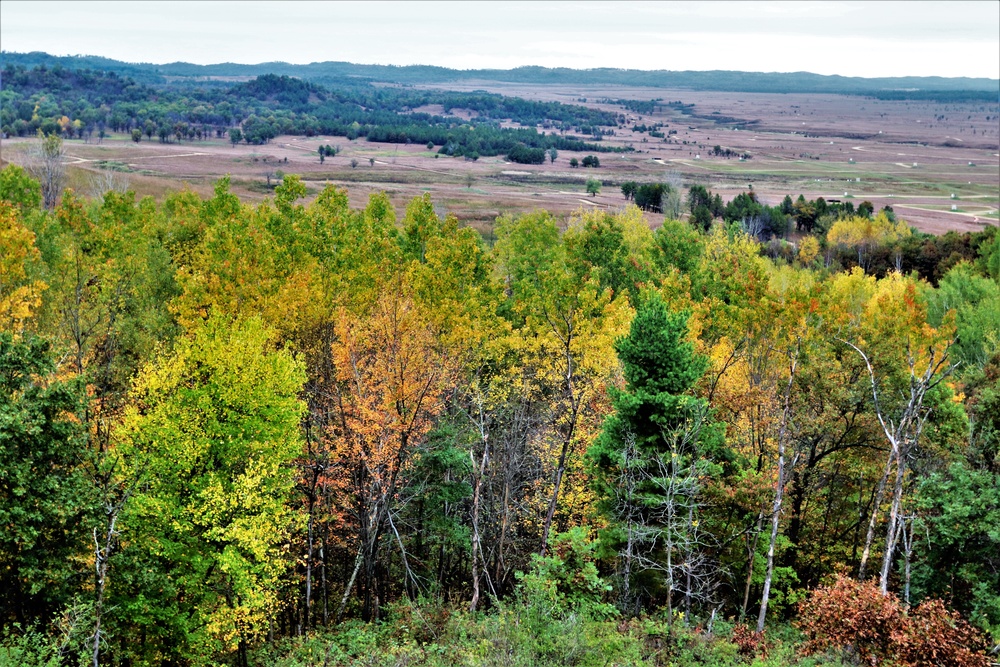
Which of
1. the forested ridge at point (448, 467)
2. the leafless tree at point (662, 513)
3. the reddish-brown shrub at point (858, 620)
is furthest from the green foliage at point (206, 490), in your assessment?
the reddish-brown shrub at point (858, 620)

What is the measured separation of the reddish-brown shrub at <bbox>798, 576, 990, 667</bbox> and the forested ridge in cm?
8

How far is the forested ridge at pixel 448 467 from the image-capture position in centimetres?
2052

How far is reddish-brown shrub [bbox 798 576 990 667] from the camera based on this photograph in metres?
17.9

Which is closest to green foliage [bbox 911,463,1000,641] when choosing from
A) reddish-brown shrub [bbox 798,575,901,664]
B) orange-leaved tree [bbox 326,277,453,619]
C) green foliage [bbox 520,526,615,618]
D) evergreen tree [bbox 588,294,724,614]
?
reddish-brown shrub [bbox 798,575,901,664]

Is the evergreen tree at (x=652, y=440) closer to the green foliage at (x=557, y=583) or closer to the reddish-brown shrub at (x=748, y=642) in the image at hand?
the reddish-brown shrub at (x=748, y=642)

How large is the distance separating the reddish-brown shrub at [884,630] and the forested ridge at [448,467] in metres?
0.08

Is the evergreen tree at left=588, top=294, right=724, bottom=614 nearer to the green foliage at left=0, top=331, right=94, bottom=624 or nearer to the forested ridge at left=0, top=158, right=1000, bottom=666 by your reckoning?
the forested ridge at left=0, top=158, right=1000, bottom=666

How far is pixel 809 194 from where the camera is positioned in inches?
7456

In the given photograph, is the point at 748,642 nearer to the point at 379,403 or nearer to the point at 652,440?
the point at 652,440

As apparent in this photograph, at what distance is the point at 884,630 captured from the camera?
18719 millimetres

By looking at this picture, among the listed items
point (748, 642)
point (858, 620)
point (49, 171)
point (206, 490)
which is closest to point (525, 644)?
point (748, 642)

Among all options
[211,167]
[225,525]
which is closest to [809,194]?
[211,167]

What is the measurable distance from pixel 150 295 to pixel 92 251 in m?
4.20

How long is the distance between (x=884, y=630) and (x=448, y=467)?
15307 mm
